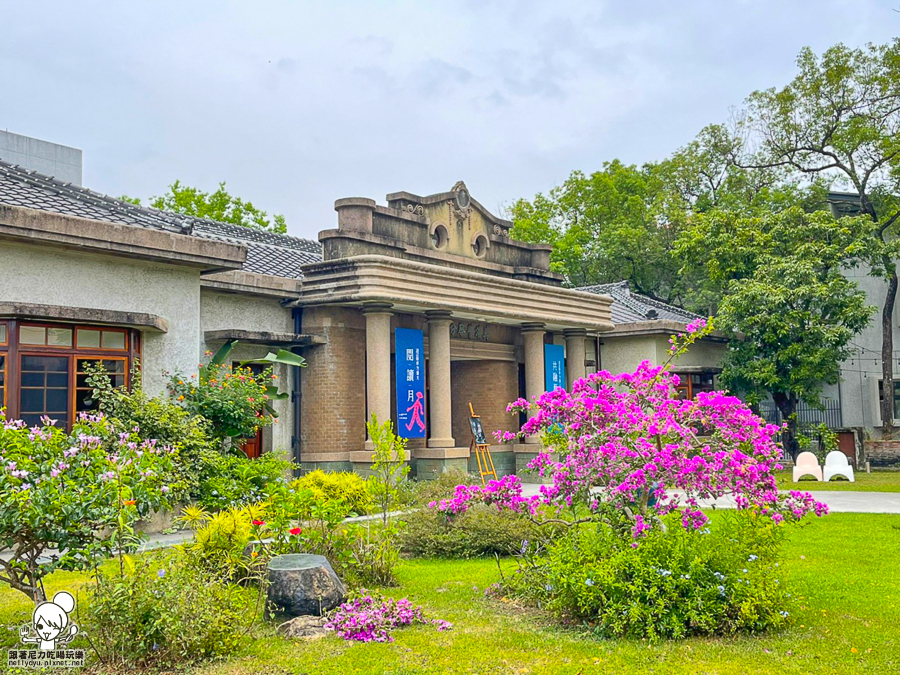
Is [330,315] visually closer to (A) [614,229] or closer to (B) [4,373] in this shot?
(B) [4,373]

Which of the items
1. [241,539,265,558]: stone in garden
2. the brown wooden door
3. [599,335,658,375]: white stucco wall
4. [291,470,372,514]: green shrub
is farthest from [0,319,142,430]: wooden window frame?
[599,335,658,375]: white stucco wall

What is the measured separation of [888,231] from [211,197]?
23126 millimetres

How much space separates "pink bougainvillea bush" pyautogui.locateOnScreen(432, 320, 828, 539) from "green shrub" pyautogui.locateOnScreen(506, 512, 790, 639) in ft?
0.62

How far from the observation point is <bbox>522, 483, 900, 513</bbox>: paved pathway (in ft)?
44.5

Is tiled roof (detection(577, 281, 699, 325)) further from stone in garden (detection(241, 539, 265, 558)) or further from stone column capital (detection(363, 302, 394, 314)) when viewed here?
stone in garden (detection(241, 539, 265, 558))

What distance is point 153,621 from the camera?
5625 millimetres

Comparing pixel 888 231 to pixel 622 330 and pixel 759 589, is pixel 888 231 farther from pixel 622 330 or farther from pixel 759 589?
pixel 759 589

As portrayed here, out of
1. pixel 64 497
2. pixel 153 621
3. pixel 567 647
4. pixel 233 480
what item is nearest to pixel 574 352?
pixel 233 480

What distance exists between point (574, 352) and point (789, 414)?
19.8ft

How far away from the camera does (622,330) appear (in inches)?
877

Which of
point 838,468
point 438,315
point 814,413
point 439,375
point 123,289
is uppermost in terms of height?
point 438,315

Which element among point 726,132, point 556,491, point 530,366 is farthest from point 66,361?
point 726,132

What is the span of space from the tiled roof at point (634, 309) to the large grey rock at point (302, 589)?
16.6 meters

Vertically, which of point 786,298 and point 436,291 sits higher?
point 786,298
